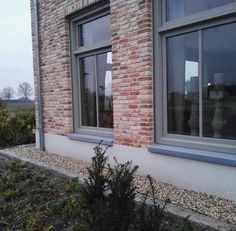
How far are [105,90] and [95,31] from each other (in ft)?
3.95

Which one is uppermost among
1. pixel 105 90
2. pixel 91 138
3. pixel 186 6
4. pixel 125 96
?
pixel 186 6

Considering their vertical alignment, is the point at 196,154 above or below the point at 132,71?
below

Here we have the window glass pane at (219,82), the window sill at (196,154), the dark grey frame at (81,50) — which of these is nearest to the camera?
the window sill at (196,154)

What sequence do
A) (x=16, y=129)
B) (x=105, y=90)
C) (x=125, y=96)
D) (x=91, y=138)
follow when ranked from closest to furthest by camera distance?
(x=125, y=96) → (x=91, y=138) → (x=105, y=90) → (x=16, y=129)

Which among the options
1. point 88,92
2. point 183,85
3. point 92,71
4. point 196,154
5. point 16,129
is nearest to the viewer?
point 196,154

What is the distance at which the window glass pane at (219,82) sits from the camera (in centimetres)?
470

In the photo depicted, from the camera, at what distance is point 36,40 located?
28.7 feet

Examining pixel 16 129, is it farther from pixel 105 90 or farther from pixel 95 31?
pixel 95 31

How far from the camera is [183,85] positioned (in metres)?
5.36

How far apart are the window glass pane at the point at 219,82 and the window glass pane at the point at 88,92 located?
2.98 metres

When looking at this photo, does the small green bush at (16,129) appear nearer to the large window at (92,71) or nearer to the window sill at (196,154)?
the large window at (92,71)

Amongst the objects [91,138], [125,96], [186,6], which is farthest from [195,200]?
[91,138]

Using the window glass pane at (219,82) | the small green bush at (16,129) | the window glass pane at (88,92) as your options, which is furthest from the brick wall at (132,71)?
the small green bush at (16,129)

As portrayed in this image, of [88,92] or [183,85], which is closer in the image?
[183,85]
